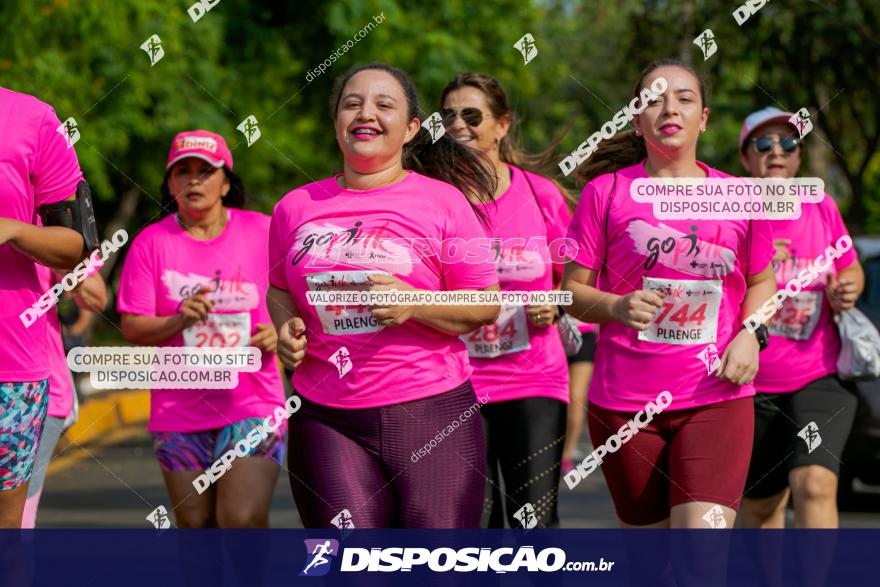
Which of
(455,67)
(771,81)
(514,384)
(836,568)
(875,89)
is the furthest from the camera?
(455,67)

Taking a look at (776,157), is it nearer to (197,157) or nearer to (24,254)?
(197,157)

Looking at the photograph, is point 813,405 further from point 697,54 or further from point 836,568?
point 697,54

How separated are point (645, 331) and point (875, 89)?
13008 mm

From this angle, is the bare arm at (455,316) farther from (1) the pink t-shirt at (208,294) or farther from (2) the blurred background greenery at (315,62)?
(2) the blurred background greenery at (315,62)

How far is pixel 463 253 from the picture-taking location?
479 cm

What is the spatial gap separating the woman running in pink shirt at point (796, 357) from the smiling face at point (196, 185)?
86.6 inches

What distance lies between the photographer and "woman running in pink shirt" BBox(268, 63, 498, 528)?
470 cm

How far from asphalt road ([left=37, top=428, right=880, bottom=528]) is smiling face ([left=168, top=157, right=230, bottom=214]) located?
9.93ft

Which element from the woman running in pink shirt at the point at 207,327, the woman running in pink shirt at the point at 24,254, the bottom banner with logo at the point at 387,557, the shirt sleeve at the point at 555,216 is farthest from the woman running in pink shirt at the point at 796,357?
the woman running in pink shirt at the point at 24,254

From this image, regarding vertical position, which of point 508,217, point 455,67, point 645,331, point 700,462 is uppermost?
point 455,67

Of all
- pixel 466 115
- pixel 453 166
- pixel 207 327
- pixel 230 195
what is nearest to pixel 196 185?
pixel 230 195

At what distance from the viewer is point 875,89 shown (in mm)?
17484

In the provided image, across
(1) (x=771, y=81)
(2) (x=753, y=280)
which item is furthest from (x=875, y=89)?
(2) (x=753, y=280)

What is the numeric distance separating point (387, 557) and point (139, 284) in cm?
223
